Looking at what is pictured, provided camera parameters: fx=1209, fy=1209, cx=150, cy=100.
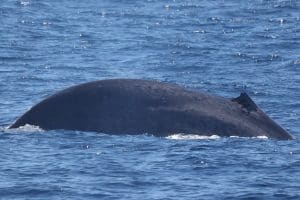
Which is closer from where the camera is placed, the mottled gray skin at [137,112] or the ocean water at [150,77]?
the ocean water at [150,77]

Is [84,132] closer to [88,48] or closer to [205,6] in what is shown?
[88,48]

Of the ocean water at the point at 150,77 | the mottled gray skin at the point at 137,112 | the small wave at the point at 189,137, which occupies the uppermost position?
the mottled gray skin at the point at 137,112

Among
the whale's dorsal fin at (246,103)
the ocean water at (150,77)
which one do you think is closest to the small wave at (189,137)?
the ocean water at (150,77)

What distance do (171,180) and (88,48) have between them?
26.5m

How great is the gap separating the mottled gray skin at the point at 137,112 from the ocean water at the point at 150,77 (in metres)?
0.20

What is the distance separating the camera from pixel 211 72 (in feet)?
126

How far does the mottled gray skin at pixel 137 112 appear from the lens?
78.6 feet

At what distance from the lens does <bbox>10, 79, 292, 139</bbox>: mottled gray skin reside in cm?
2397

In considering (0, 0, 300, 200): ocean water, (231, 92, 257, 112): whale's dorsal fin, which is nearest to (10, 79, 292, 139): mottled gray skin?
(231, 92, 257, 112): whale's dorsal fin

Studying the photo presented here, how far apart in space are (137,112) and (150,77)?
13.8m

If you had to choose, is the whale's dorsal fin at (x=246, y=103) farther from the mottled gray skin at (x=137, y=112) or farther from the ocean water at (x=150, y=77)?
the ocean water at (x=150, y=77)

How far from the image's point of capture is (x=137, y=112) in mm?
23906

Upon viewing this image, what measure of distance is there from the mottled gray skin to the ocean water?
0.66 ft

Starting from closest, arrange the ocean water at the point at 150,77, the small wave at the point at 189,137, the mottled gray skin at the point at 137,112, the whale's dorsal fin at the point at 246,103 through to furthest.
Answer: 1. the ocean water at the point at 150,77
2. the mottled gray skin at the point at 137,112
3. the small wave at the point at 189,137
4. the whale's dorsal fin at the point at 246,103
